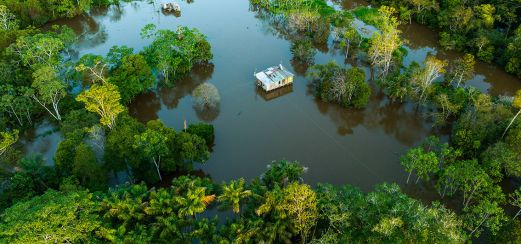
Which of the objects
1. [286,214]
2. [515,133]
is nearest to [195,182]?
[286,214]

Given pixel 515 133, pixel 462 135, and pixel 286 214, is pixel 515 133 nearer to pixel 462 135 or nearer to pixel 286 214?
pixel 462 135

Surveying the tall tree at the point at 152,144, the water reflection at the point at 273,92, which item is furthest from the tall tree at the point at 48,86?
the water reflection at the point at 273,92

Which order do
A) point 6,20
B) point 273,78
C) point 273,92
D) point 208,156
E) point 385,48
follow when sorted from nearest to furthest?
1. point 208,156
2. point 385,48
3. point 273,78
4. point 273,92
5. point 6,20

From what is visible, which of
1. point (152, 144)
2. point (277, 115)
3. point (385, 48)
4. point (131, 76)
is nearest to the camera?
point (152, 144)

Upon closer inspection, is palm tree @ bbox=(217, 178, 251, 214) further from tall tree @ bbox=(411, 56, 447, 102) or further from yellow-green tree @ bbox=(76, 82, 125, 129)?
tall tree @ bbox=(411, 56, 447, 102)

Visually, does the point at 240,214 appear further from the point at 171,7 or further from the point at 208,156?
the point at 171,7

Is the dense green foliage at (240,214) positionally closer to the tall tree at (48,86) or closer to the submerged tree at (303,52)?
the tall tree at (48,86)

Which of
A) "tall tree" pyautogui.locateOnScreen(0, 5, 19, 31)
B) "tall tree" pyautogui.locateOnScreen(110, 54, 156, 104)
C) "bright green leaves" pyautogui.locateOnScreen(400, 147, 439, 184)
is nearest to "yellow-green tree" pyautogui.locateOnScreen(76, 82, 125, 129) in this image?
"tall tree" pyautogui.locateOnScreen(110, 54, 156, 104)

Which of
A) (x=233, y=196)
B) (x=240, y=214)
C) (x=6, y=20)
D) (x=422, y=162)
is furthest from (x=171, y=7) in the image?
(x=422, y=162)
